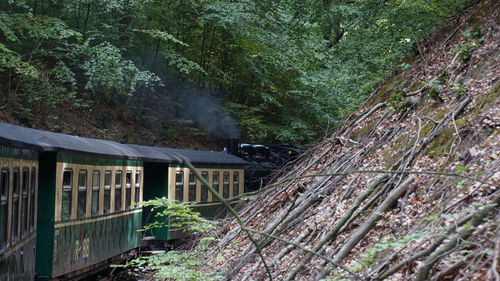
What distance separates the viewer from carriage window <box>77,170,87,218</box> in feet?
39.6

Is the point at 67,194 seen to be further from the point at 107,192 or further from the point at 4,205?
the point at 4,205

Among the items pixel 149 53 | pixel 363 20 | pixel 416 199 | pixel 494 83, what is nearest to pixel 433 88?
pixel 494 83

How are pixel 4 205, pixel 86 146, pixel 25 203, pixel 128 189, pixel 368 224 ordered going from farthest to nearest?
pixel 128 189
pixel 86 146
pixel 25 203
pixel 368 224
pixel 4 205

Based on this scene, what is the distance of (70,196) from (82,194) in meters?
0.74

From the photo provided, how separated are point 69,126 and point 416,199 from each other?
1876 centimetres

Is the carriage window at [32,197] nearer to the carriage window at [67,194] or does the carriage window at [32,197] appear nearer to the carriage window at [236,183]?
the carriage window at [67,194]

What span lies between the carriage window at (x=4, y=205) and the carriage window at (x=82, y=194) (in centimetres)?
450

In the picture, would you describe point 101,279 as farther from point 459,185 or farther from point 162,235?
point 459,185

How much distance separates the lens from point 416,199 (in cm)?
762

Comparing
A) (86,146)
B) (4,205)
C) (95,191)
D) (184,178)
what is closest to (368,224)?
(4,205)

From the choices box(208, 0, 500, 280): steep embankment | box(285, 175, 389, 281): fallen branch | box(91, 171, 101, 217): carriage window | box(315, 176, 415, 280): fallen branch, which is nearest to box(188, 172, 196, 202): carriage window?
box(91, 171, 101, 217): carriage window

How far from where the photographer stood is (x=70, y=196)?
11.5m

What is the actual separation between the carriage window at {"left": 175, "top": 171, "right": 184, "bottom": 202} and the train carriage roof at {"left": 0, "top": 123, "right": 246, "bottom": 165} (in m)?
0.60

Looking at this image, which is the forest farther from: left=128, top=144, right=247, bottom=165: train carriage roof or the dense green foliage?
left=128, top=144, right=247, bottom=165: train carriage roof
